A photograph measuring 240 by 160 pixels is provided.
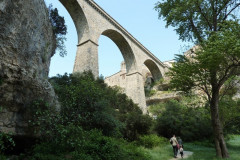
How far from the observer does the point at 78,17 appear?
1595cm

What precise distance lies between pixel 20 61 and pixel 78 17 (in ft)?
41.2

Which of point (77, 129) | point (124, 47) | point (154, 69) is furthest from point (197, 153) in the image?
point (154, 69)

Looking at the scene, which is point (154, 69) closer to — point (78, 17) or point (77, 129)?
point (78, 17)

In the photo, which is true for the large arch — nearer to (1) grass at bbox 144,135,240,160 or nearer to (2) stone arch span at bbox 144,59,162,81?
(1) grass at bbox 144,135,240,160

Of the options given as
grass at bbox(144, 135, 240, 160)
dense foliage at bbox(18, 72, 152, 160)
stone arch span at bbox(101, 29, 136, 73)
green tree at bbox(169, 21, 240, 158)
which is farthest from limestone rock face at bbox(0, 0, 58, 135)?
stone arch span at bbox(101, 29, 136, 73)

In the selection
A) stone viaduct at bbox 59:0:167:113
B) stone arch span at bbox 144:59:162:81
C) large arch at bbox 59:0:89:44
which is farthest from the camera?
stone arch span at bbox 144:59:162:81

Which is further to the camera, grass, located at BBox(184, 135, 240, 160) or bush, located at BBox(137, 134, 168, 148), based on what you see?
bush, located at BBox(137, 134, 168, 148)

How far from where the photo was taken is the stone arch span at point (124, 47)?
2039cm

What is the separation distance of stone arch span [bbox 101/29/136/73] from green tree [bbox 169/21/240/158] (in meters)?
12.5

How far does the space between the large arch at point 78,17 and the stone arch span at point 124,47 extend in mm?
4260

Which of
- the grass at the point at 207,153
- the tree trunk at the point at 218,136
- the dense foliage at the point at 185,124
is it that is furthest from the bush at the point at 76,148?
the dense foliage at the point at 185,124

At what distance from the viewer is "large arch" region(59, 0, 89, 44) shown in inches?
599

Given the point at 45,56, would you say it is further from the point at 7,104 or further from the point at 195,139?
the point at 195,139

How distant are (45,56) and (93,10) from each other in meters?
12.7
